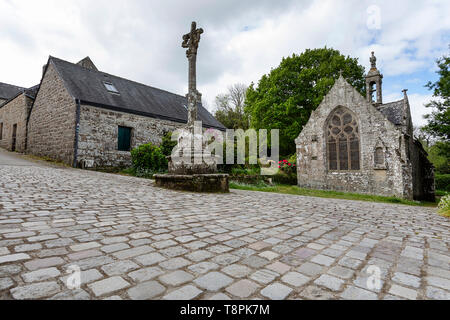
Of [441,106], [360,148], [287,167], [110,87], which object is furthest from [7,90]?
[441,106]

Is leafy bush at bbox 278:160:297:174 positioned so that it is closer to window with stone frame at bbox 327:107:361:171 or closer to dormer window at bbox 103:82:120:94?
window with stone frame at bbox 327:107:361:171

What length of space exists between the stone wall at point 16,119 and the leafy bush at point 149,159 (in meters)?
11.9

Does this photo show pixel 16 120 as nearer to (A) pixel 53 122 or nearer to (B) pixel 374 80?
(A) pixel 53 122

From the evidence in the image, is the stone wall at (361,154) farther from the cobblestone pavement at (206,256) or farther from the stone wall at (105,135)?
the stone wall at (105,135)

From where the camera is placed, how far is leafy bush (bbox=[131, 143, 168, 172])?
10.9 m

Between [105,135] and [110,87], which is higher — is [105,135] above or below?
below

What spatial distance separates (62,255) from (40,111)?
58.7ft

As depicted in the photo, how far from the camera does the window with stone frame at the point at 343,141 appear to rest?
42.6ft

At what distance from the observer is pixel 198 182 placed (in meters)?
6.48

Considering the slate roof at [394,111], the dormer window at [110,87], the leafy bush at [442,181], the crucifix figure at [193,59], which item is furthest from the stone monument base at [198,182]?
the leafy bush at [442,181]

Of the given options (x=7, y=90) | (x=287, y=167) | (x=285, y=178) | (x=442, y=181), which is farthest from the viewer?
(x=7, y=90)

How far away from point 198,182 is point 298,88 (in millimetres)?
16329

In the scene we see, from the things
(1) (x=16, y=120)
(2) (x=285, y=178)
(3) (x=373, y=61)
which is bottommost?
(2) (x=285, y=178)
